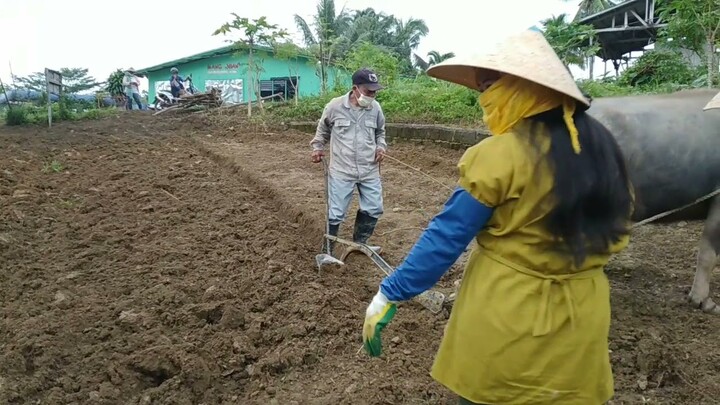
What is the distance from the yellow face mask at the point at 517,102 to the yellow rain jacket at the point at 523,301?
→ 49mm

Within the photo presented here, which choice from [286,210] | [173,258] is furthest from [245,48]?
[173,258]

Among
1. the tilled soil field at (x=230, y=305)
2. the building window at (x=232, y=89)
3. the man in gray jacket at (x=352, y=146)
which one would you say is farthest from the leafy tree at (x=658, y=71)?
the building window at (x=232, y=89)

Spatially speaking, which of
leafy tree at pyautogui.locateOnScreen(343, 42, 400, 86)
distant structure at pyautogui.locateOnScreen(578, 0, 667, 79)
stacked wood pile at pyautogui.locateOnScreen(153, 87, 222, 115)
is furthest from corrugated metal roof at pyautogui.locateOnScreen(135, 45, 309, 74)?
distant structure at pyautogui.locateOnScreen(578, 0, 667, 79)

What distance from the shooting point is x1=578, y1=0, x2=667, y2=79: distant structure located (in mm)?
18172

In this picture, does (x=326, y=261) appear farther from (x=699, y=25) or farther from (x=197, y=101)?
(x=197, y=101)

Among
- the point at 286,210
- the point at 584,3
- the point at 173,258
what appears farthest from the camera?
the point at 584,3

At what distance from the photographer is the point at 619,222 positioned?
1998 millimetres

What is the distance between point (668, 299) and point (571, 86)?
333 centimetres

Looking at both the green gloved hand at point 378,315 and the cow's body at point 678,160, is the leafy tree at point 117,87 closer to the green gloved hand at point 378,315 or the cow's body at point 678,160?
the cow's body at point 678,160

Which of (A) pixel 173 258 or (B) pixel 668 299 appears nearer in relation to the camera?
(B) pixel 668 299

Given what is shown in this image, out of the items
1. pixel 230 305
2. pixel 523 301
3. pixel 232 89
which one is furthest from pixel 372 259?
pixel 232 89

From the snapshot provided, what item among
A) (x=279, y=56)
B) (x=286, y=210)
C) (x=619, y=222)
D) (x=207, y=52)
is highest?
(x=207, y=52)

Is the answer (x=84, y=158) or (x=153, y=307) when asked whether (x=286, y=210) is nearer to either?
(x=153, y=307)

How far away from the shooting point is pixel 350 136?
5414 mm
